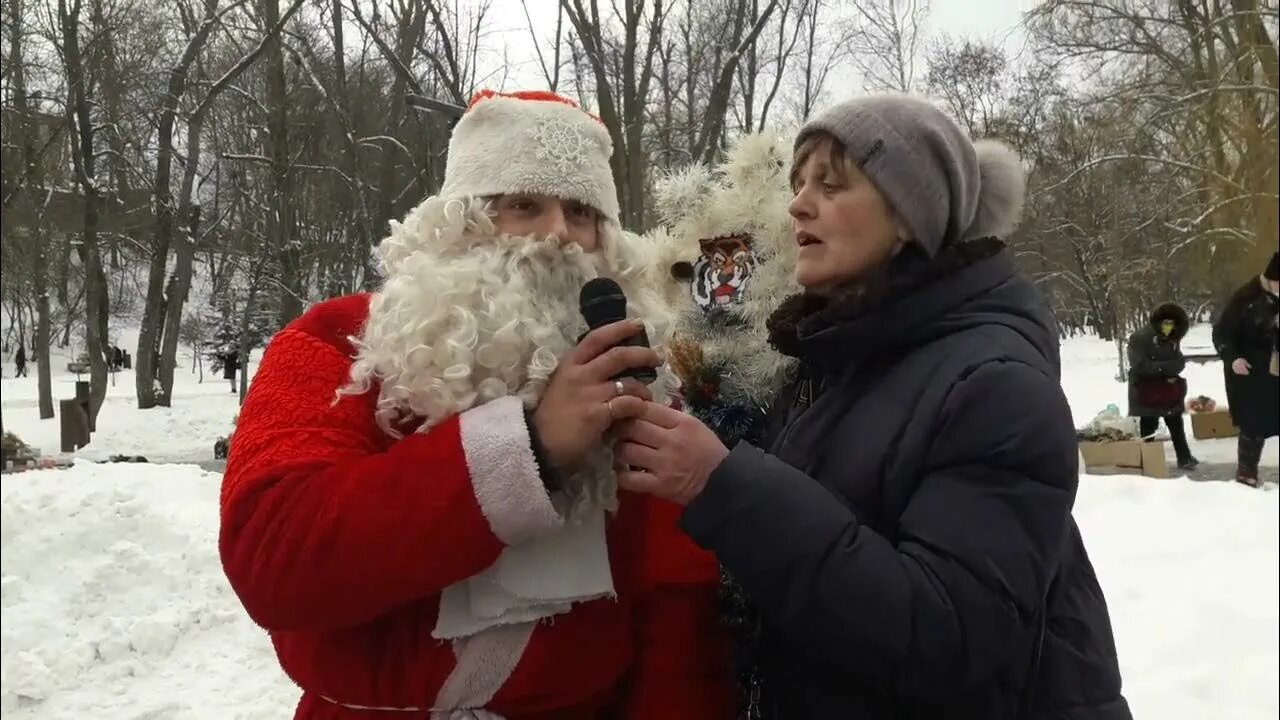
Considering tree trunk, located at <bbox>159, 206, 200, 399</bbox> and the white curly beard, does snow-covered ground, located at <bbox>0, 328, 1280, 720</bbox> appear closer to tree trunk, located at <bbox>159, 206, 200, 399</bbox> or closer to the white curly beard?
tree trunk, located at <bbox>159, 206, 200, 399</bbox>

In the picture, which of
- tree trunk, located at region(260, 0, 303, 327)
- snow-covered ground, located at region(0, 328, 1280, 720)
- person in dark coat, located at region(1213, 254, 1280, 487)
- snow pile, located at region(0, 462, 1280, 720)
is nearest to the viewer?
person in dark coat, located at region(1213, 254, 1280, 487)

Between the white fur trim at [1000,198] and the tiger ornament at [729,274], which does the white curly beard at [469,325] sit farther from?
the tiger ornament at [729,274]

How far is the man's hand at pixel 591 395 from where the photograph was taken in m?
1.18

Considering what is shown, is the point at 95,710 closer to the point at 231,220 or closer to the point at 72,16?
the point at 72,16

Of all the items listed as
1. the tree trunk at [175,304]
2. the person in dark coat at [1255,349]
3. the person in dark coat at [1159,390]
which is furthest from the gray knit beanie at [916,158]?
the person in dark coat at [1159,390]

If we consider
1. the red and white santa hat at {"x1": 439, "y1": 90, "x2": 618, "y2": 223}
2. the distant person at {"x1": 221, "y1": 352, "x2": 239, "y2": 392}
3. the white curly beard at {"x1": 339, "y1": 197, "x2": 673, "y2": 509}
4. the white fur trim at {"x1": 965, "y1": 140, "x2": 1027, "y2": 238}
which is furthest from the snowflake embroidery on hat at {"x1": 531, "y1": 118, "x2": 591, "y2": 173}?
the distant person at {"x1": 221, "y1": 352, "x2": 239, "y2": 392}

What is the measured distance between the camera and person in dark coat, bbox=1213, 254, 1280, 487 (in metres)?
1.75

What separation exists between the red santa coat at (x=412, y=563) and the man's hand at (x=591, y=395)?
0.15 feet

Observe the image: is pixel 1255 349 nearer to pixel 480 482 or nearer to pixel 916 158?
pixel 916 158

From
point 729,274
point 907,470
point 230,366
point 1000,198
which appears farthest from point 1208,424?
point 230,366

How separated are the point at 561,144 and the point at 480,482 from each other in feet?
2.30

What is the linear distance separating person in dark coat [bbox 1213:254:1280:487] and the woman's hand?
3.38ft

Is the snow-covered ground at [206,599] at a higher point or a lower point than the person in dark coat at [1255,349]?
lower

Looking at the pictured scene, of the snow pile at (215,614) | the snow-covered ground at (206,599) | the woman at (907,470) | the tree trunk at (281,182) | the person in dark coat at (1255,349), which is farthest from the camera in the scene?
the tree trunk at (281,182)
